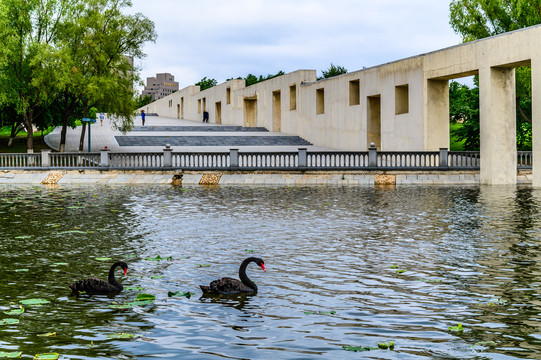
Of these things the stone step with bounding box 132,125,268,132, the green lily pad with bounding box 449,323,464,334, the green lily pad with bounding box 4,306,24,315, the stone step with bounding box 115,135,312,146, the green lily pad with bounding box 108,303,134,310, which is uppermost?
the stone step with bounding box 132,125,268,132

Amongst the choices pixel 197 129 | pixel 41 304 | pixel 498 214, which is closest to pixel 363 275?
pixel 41 304

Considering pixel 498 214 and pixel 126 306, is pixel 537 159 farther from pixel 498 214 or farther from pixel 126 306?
pixel 126 306

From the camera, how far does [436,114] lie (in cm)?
3781

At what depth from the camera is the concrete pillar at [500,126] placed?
109ft

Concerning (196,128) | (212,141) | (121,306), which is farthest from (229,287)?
(196,128)

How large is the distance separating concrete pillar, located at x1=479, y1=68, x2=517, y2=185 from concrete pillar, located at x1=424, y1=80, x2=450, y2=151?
14.2 feet

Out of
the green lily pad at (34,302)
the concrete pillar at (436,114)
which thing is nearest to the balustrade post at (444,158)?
the concrete pillar at (436,114)

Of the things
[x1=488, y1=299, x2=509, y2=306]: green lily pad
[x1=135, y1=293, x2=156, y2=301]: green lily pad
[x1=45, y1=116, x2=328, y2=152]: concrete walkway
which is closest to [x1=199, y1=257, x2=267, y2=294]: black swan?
[x1=135, y1=293, x2=156, y2=301]: green lily pad

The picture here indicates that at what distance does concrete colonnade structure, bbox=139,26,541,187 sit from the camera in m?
32.2

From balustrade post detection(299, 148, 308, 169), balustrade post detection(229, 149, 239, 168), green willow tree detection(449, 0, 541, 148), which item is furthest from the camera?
green willow tree detection(449, 0, 541, 148)

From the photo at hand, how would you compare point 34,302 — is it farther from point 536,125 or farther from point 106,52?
point 106,52

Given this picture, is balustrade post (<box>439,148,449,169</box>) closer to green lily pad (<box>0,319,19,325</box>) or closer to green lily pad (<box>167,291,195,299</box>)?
green lily pad (<box>167,291,195,299</box>)

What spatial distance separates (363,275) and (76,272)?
4.38 m

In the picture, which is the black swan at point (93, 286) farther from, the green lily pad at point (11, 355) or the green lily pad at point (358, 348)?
the green lily pad at point (358, 348)
